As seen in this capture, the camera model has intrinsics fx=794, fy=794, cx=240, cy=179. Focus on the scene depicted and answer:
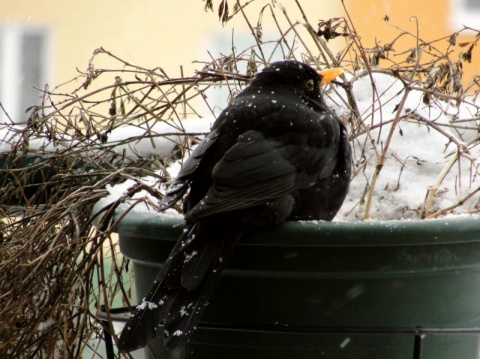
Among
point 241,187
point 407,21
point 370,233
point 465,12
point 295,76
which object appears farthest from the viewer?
point 465,12

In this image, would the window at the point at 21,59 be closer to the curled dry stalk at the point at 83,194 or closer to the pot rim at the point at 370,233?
the curled dry stalk at the point at 83,194

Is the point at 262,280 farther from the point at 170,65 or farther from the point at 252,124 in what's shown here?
the point at 170,65

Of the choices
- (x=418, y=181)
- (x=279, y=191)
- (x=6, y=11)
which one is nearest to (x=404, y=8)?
(x=6, y=11)

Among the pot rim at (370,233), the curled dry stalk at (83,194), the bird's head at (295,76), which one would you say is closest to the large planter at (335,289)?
the pot rim at (370,233)

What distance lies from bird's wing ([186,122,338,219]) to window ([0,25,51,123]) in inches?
361

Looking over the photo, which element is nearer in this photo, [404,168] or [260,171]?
[260,171]

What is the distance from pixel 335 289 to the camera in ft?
5.23

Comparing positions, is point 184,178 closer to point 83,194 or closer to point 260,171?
point 260,171

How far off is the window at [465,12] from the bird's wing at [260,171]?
938 cm

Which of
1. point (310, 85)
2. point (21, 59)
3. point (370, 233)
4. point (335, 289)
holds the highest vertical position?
point (21, 59)

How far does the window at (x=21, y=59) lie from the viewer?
10.6 meters

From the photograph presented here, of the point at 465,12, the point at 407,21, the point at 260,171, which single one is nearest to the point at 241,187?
the point at 260,171

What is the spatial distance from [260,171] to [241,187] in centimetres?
7

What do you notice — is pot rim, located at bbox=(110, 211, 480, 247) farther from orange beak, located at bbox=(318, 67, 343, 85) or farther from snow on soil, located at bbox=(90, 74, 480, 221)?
orange beak, located at bbox=(318, 67, 343, 85)
